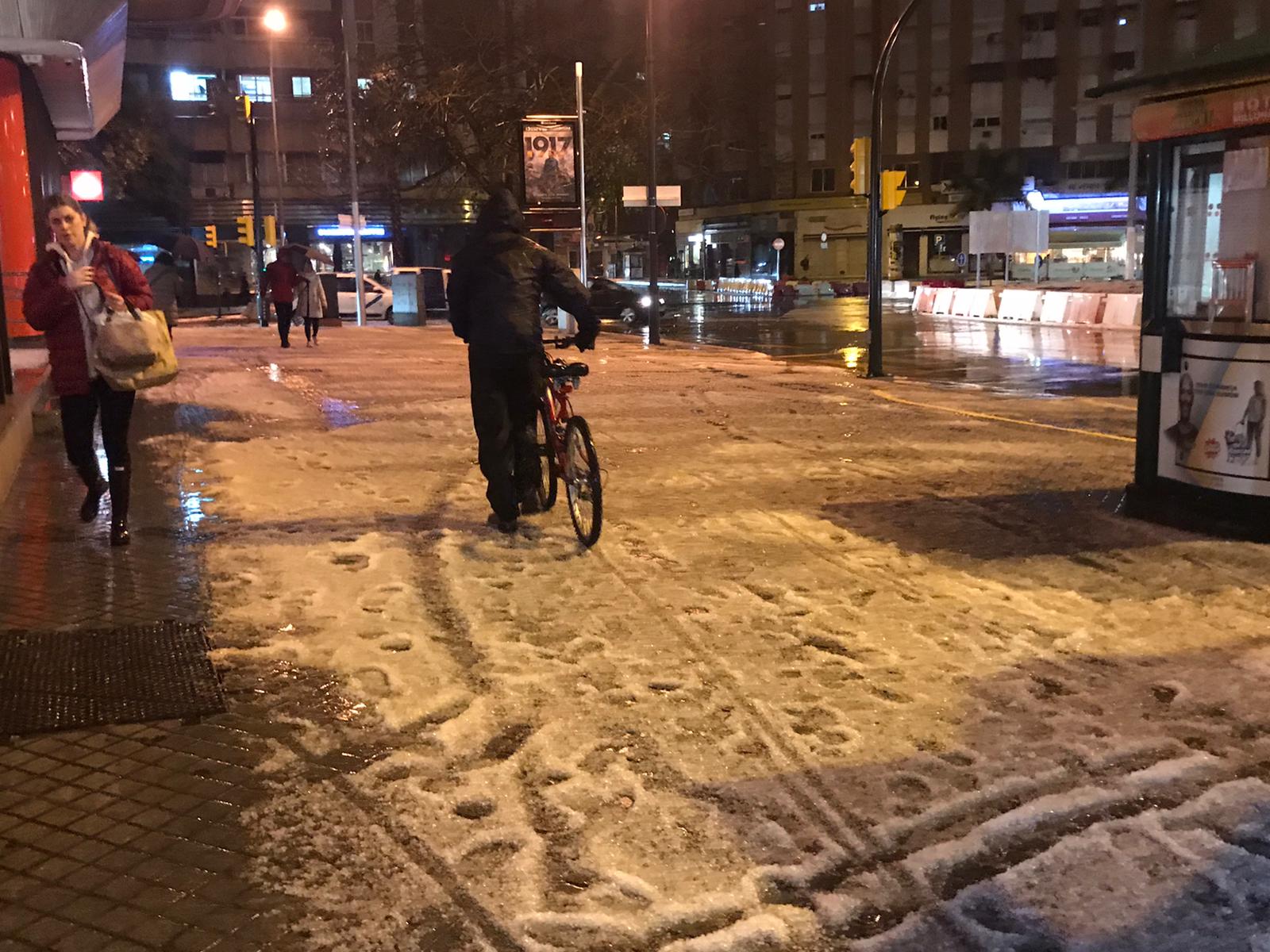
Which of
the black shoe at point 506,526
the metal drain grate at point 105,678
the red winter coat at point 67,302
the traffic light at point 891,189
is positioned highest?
the traffic light at point 891,189

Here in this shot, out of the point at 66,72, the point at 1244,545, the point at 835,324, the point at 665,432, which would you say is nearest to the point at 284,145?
the point at 835,324

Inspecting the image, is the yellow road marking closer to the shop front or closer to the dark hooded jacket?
the shop front

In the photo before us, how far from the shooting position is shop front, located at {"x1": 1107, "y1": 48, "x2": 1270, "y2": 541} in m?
6.45

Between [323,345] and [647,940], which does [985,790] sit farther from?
[323,345]

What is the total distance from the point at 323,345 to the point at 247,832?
68.3ft

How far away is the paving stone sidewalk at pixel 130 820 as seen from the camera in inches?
118

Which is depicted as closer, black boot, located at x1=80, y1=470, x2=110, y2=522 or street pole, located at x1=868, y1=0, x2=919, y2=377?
black boot, located at x1=80, y1=470, x2=110, y2=522

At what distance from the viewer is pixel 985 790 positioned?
12.1 ft

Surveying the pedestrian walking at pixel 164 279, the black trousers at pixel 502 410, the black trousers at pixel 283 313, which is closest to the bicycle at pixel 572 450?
the black trousers at pixel 502 410

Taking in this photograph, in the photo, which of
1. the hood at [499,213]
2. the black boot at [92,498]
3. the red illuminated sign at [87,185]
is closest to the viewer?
the hood at [499,213]

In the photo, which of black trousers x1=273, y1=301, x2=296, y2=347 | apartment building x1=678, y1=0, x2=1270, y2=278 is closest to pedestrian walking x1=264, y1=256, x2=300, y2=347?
black trousers x1=273, y1=301, x2=296, y2=347

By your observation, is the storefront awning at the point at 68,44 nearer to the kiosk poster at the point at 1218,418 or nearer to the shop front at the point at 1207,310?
the shop front at the point at 1207,310

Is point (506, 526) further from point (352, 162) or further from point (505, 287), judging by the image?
point (352, 162)

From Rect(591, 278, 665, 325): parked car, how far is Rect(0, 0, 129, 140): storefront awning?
16950mm
